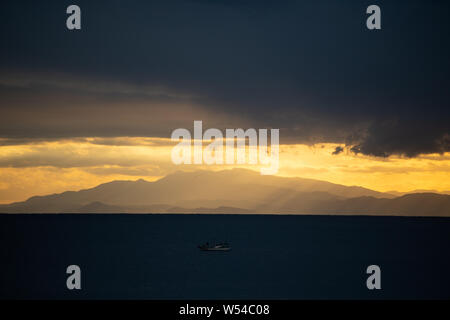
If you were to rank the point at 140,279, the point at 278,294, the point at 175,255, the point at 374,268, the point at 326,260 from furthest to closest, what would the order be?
1. the point at 175,255
2. the point at 326,260
3. the point at 374,268
4. the point at 140,279
5. the point at 278,294

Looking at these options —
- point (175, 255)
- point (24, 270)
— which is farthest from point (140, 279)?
point (175, 255)

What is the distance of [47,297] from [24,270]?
26207 millimetres

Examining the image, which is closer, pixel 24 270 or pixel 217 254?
pixel 24 270

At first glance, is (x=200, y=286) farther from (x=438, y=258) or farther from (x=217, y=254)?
(x=438, y=258)

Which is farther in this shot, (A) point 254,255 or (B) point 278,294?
(A) point 254,255

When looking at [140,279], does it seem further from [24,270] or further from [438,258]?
[438,258]

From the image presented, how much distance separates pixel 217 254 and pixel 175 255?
11.2 meters
